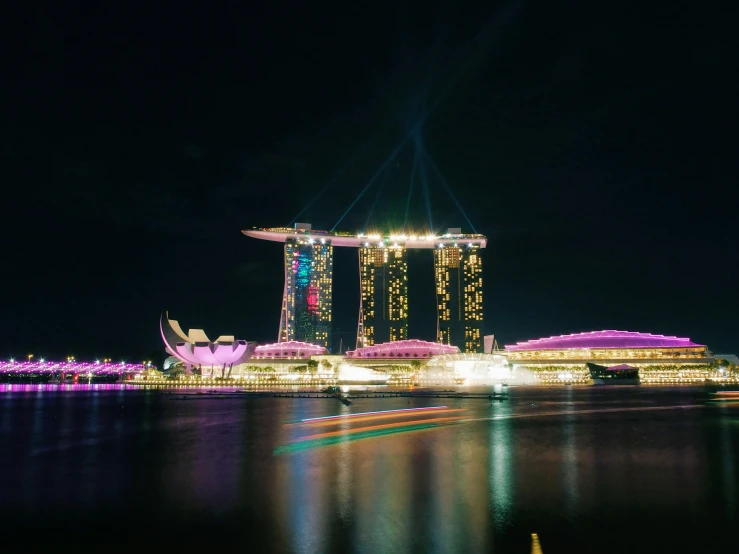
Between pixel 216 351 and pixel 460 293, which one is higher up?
pixel 460 293

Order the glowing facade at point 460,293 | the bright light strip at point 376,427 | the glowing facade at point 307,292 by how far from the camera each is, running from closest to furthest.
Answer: the bright light strip at point 376,427 → the glowing facade at point 307,292 → the glowing facade at point 460,293

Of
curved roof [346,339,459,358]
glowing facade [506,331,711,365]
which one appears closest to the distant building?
glowing facade [506,331,711,365]

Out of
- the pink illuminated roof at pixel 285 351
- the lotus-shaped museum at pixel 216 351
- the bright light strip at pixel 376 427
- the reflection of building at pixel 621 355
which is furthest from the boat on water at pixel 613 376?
the bright light strip at pixel 376 427

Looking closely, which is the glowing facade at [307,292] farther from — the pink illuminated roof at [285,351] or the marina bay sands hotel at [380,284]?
the pink illuminated roof at [285,351]

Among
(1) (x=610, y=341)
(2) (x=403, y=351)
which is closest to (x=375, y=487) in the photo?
(2) (x=403, y=351)

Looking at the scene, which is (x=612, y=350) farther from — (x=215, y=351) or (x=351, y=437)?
(x=351, y=437)

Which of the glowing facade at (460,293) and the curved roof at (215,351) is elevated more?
the glowing facade at (460,293)
